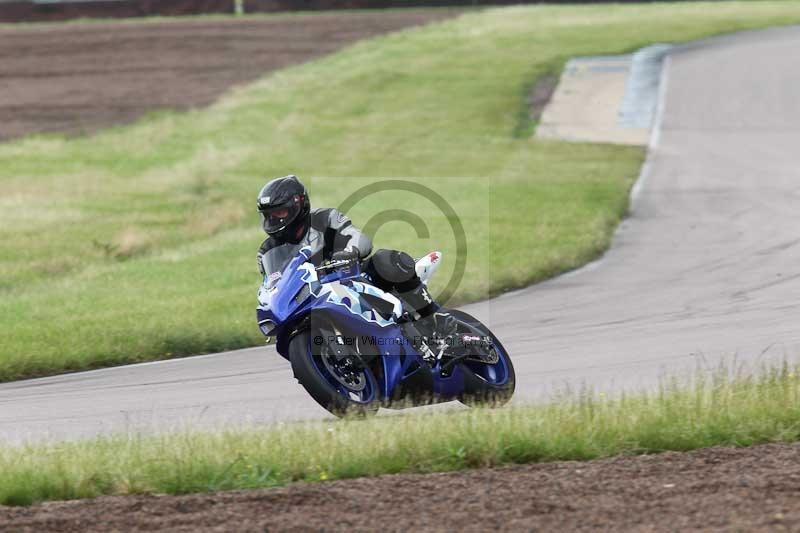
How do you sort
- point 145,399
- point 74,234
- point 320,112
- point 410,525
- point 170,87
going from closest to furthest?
point 410,525, point 145,399, point 74,234, point 320,112, point 170,87

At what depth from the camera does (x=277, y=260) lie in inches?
349

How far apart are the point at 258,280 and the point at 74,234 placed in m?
5.62

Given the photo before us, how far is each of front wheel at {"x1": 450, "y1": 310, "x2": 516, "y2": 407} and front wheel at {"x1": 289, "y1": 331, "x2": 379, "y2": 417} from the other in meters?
0.79

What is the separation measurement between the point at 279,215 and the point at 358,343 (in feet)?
3.46

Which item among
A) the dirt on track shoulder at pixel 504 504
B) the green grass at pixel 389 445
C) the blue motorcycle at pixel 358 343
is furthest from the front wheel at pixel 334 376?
the dirt on track shoulder at pixel 504 504

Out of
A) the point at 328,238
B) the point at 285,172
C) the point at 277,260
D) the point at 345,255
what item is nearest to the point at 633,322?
the point at 328,238

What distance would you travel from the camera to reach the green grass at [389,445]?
7219mm

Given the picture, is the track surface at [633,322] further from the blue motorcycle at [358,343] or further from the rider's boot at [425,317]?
the rider's boot at [425,317]

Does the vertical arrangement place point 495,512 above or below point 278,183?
below

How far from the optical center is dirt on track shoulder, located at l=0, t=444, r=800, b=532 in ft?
19.9

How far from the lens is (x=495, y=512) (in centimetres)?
628

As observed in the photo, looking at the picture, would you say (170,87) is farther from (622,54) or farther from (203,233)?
(203,233)

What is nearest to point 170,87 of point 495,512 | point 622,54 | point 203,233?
point 622,54

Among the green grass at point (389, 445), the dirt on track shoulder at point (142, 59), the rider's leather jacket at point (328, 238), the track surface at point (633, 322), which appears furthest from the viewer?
the dirt on track shoulder at point (142, 59)
